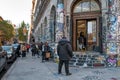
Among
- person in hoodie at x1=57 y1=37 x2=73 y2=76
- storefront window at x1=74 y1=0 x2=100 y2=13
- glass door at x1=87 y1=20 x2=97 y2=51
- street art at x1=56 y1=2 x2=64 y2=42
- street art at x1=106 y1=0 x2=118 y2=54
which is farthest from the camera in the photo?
glass door at x1=87 y1=20 x2=97 y2=51

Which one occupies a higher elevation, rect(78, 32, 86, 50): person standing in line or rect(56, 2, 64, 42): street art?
rect(56, 2, 64, 42): street art

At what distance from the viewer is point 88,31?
22.8 meters

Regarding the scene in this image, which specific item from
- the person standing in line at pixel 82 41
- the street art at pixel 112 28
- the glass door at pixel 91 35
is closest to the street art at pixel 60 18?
the person standing in line at pixel 82 41

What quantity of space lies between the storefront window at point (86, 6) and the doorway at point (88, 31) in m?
0.87

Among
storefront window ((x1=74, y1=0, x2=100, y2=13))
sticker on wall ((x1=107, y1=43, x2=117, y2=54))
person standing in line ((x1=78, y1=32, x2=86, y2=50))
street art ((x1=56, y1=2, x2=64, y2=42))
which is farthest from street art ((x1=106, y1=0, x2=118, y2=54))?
street art ((x1=56, y1=2, x2=64, y2=42))

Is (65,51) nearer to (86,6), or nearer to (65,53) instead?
(65,53)

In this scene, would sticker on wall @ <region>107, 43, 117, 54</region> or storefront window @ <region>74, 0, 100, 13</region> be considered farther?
storefront window @ <region>74, 0, 100, 13</region>

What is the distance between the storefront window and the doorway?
2.85 ft

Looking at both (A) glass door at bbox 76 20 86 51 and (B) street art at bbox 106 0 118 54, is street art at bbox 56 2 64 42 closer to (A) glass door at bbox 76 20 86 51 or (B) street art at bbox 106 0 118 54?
(A) glass door at bbox 76 20 86 51

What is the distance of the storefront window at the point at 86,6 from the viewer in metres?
21.6

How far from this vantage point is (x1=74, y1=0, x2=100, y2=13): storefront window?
850 inches

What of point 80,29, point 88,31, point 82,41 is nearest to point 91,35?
point 88,31

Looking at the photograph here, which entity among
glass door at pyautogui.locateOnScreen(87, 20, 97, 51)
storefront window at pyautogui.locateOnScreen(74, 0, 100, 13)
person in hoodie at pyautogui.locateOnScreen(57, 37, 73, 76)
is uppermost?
storefront window at pyautogui.locateOnScreen(74, 0, 100, 13)

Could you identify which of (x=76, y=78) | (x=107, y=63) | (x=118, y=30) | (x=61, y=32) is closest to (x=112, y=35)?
(x=118, y=30)
